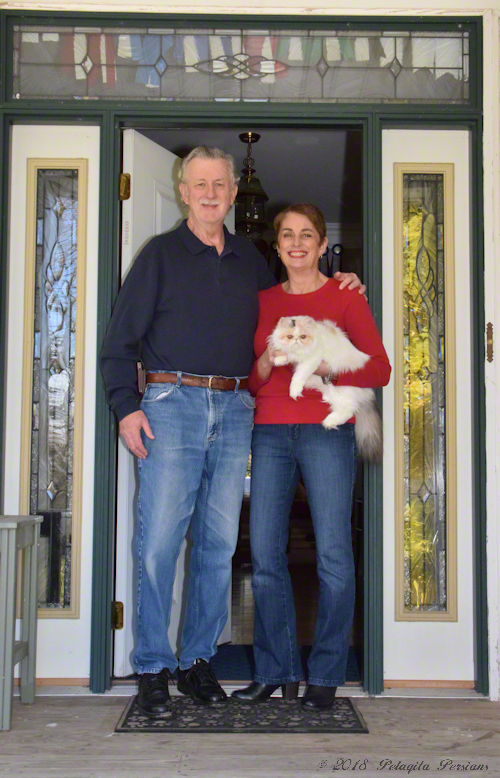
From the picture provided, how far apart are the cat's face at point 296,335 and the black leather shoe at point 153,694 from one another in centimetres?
118

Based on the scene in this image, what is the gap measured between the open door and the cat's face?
878mm

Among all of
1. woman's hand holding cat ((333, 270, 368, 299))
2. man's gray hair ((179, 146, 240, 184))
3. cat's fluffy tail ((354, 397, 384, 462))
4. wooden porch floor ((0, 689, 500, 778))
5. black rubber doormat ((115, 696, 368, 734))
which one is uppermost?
man's gray hair ((179, 146, 240, 184))

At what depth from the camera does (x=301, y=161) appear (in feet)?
19.4

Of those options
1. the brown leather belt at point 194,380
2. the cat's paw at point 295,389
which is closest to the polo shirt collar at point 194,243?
the brown leather belt at point 194,380

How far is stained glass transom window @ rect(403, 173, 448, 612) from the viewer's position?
10.0 ft

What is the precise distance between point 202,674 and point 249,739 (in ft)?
1.18

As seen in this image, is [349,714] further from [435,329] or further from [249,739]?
[435,329]

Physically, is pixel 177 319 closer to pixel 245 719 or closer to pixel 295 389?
pixel 295 389

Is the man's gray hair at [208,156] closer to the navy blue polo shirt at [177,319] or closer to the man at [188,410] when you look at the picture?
the man at [188,410]

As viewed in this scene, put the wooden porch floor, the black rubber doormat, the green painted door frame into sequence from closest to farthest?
the wooden porch floor < the black rubber doormat < the green painted door frame

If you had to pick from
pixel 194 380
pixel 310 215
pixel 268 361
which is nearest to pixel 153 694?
pixel 194 380

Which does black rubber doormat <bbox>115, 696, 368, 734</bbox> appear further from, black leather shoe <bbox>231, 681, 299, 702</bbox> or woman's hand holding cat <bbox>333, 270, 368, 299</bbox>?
woman's hand holding cat <bbox>333, 270, 368, 299</bbox>

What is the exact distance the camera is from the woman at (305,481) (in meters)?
2.64

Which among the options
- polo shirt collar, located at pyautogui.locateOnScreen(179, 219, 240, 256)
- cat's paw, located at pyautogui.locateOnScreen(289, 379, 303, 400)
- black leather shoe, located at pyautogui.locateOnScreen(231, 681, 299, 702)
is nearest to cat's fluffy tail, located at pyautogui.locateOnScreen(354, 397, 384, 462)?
cat's paw, located at pyautogui.locateOnScreen(289, 379, 303, 400)
